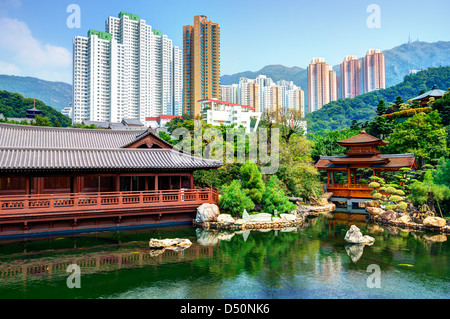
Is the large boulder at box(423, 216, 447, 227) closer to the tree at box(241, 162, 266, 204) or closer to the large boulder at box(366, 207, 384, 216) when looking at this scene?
the large boulder at box(366, 207, 384, 216)

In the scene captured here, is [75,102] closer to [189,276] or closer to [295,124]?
[295,124]

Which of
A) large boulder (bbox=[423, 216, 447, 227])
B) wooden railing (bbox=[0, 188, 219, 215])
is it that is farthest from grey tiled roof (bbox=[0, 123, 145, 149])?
large boulder (bbox=[423, 216, 447, 227])

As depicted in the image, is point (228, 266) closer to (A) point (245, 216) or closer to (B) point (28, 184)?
(A) point (245, 216)

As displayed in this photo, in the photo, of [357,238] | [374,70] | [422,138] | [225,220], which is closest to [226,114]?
[422,138]

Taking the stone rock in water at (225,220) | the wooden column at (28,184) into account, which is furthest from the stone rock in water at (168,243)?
the wooden column at (28,184)

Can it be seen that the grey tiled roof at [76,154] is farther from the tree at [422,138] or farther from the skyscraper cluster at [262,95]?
the skyscraper cluster at [262,95]

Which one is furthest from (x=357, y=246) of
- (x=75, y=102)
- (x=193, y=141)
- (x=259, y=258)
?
(x=75, y=102)
